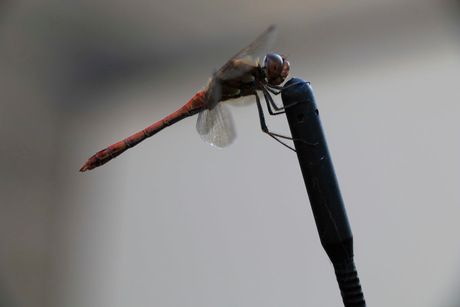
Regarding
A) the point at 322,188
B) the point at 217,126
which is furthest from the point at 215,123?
the point at 322,188

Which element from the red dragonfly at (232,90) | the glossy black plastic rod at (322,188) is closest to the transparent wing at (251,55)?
the red dragonfly at (232,90)

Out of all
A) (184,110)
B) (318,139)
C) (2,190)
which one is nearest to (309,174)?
(318,139)

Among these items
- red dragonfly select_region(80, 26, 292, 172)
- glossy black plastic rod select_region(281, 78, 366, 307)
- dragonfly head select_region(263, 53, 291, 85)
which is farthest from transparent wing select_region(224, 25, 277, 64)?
glossy black plastic rod select_region(281, 78, 366, 307)

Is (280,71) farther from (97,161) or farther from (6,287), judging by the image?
(6,287)

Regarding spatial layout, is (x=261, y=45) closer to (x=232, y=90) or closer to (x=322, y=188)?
(x=232, y=90)

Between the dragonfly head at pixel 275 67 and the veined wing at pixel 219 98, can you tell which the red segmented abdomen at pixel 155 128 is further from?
the dragonfly head at pixel 275 67

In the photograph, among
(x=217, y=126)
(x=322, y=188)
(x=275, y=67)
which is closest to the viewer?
(x=322, y=188)

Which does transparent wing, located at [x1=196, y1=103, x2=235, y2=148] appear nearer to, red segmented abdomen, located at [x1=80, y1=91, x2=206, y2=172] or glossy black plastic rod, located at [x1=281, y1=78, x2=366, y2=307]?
red segmented abdomen, located at [x1=80, y1=91, x2=206, y2=172]
